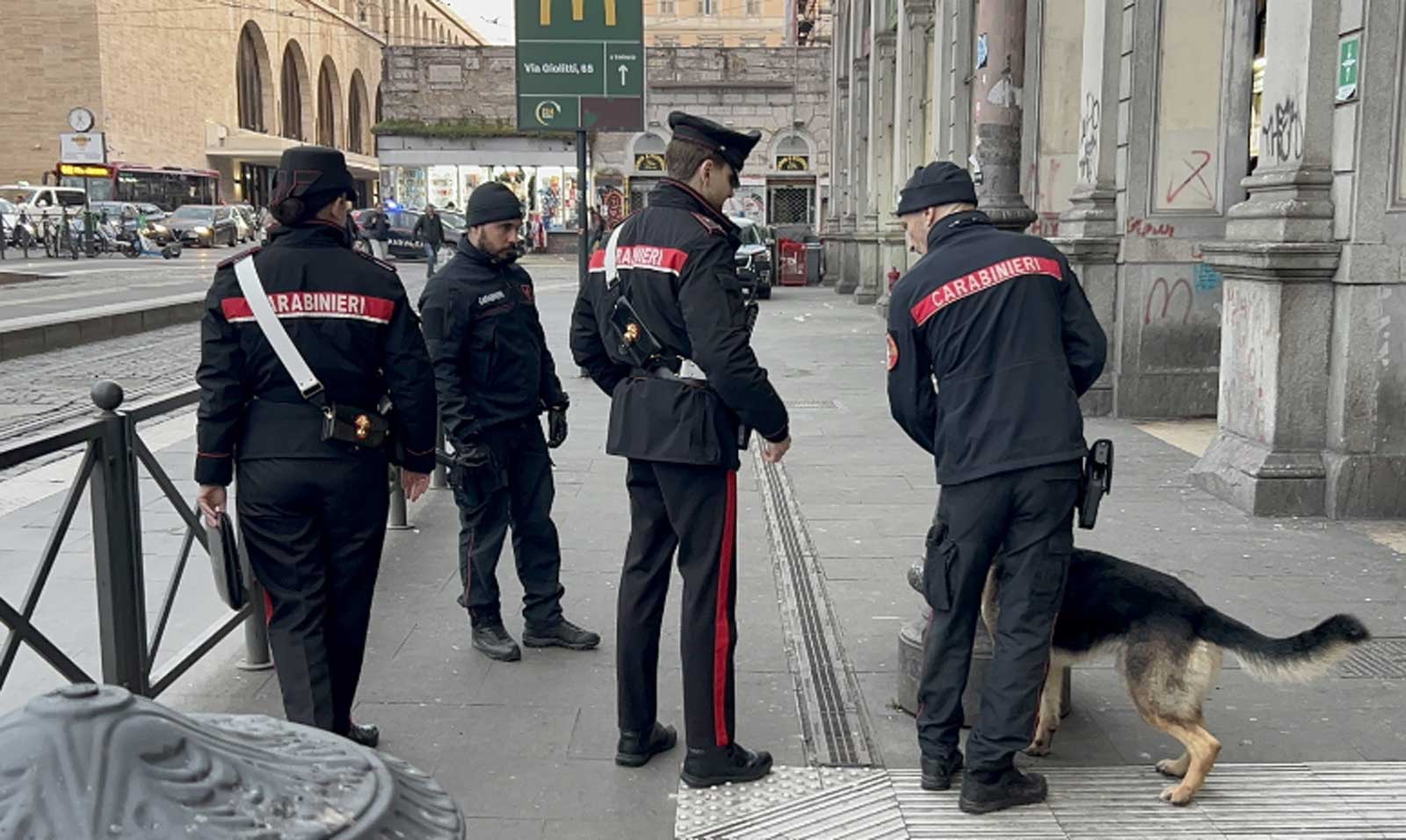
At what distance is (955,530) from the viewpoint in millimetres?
3861

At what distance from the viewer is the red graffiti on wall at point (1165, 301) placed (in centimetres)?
1075

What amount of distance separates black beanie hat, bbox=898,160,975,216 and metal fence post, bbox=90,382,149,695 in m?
2.65

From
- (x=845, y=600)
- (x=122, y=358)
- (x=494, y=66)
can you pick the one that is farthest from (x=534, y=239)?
(x=845, y=600)

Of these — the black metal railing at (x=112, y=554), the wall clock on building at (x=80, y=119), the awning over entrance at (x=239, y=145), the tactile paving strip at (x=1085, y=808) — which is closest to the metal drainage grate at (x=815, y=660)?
the tactile paving strip at (x=1085, y=808)

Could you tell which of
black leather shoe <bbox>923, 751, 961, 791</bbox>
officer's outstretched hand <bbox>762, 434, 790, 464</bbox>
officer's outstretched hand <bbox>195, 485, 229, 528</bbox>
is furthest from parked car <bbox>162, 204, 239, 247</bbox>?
black leather shoe <bbox>923, 751, 961, 791</bbox>

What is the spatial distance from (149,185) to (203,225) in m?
7.94

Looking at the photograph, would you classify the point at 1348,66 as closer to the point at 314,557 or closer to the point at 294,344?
the point at 294,344

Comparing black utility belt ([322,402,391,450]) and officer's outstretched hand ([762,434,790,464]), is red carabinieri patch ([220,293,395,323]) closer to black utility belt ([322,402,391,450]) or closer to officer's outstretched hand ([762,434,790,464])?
black utility belt ([322,402,391,450])

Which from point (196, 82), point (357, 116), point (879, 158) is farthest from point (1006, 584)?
point (357, 116)

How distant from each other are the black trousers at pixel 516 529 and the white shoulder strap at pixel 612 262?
1342 mm

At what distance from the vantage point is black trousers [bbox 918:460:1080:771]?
3.77 m

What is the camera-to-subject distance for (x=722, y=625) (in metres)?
4.05

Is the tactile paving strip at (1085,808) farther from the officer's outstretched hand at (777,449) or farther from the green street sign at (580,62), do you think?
the green street sign at (580,62)

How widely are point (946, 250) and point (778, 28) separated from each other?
96187 mm
